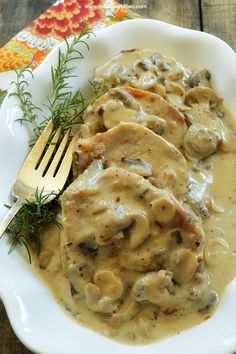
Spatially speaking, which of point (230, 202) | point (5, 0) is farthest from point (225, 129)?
point (5, 0)

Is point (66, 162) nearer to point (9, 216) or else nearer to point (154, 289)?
point (9, 216)

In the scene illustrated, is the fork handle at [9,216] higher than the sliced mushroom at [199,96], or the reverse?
the sliced mushroom at [199,96]

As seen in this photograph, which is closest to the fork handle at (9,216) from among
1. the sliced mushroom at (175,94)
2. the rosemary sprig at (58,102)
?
the rosemary sprig at (58,102)

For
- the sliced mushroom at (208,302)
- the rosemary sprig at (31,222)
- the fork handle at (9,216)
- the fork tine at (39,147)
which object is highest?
the fork tine at (39,147)

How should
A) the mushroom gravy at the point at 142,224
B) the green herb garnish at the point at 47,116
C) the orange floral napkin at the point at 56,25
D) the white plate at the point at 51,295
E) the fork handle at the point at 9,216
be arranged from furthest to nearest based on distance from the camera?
the orange floral napkin at the point at 56,25
the green herb garnish at the point at 47,116
the fork handle at the point at 9,216
the mushroom gravy at the point at 142,224
the white plate at the point at 51,295

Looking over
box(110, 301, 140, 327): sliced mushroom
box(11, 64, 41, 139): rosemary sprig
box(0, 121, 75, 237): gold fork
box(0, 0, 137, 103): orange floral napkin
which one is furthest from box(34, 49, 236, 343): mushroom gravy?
box(0, 0, 137, 103): orange floral napkin

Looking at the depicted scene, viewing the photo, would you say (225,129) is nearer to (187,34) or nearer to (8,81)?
(187,34)

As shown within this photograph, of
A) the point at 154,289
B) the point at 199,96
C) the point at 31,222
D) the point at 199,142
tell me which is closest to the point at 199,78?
the point at 199,96

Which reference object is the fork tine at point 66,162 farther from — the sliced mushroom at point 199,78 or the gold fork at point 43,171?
the sliced mushroom at point 199,78
